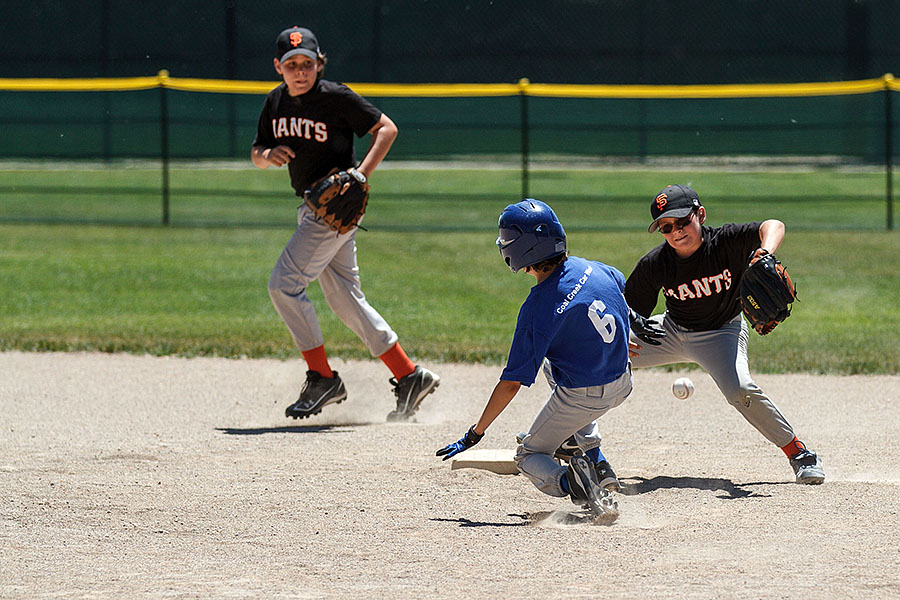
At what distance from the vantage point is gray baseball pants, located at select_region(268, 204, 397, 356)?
21.4 feet

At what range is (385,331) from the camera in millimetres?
6699

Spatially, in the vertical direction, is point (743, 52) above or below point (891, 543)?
above

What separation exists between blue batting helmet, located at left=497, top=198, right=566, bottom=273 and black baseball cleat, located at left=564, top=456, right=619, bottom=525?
2.53 feet

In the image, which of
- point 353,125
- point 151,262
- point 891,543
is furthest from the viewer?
point 151,262

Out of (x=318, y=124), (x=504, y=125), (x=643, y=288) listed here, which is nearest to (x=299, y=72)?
(x=318, y=124)

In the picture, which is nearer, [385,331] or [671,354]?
[671,354]

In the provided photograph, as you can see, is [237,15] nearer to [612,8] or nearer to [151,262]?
[612,8]

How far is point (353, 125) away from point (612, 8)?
2065cm

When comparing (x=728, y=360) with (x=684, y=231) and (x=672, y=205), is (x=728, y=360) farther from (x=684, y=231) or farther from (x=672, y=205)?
(x=672, y=205)

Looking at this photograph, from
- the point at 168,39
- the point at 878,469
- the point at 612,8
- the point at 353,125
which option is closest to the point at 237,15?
the point at 168,39

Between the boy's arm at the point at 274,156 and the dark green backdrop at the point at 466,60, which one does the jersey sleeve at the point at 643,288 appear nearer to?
the boy's arm at the point at 274,156

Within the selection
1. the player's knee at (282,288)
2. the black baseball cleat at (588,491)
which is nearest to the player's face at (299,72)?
the player's knee at (282,288)

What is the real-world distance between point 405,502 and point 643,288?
4.70 feet

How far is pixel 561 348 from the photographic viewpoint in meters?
4.62
